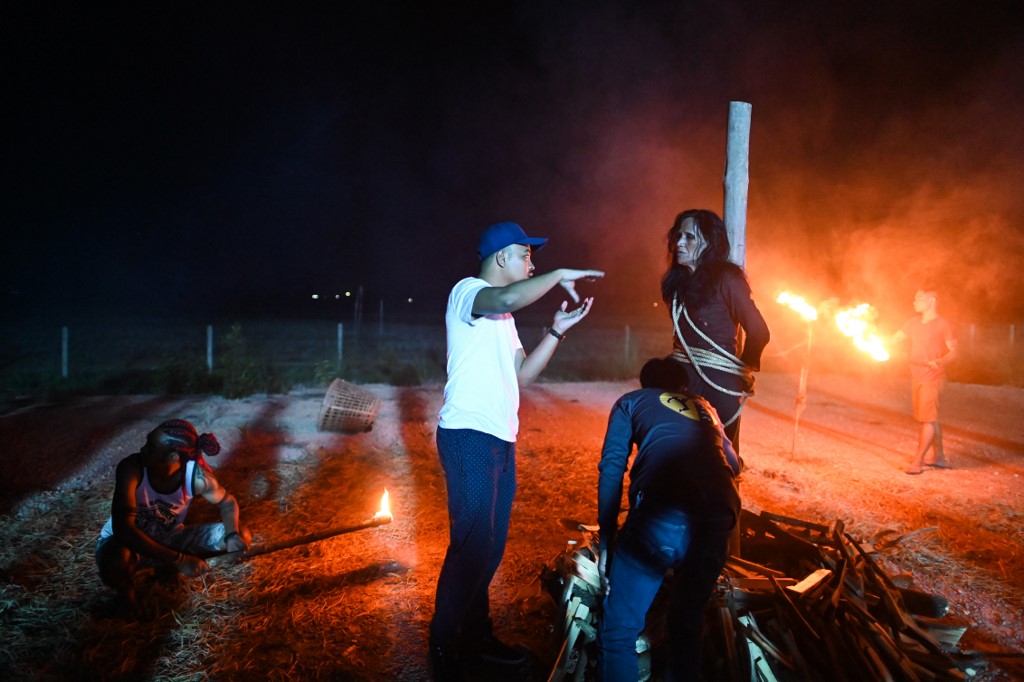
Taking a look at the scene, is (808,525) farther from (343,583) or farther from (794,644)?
(343,583)

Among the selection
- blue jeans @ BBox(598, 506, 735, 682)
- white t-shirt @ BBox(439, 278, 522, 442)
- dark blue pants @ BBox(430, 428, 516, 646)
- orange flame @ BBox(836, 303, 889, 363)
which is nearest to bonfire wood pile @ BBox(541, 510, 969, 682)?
blue jeans @ BBox(598, 506, 735, 682)

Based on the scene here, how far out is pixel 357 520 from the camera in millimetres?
4777

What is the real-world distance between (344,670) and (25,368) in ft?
56.3

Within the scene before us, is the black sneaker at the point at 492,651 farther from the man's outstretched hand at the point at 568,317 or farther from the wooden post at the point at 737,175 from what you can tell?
the wooden post at the point at 737,175

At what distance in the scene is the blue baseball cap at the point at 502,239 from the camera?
2.70 m

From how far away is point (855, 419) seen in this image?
30.6 ft

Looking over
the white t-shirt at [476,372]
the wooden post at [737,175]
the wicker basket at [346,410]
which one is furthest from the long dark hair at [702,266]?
the wicker basket at [346,410]

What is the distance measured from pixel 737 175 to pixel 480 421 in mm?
2600

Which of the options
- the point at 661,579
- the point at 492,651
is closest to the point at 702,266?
the point at 661,579

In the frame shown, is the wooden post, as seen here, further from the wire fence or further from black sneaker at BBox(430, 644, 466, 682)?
black sneaker at BBox(430, 644, 466, 682)

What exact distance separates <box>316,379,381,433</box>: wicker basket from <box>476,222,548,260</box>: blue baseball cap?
5.17 metres

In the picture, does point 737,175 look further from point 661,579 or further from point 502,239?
point 661,579

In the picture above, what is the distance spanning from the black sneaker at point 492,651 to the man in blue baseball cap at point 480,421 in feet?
0.87

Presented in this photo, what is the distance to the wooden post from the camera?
375 centimetres
